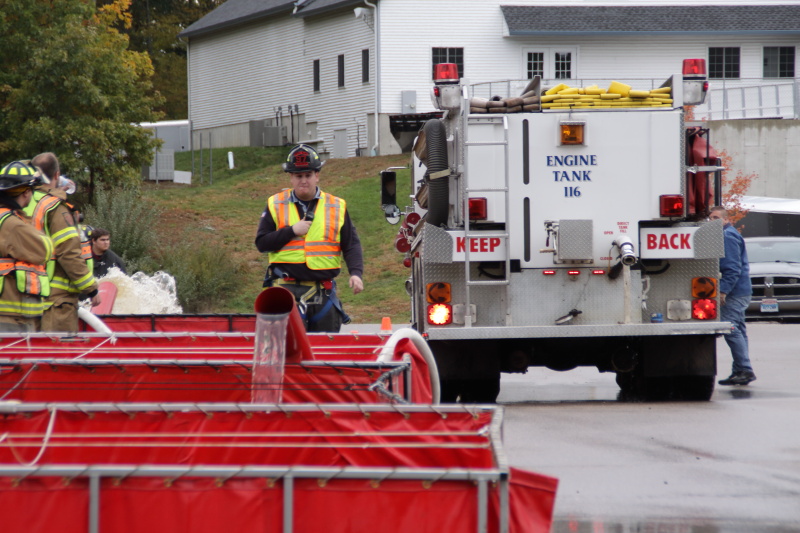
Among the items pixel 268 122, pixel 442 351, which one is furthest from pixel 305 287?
pixel 268 122

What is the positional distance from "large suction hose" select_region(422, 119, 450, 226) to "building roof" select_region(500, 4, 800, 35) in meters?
32.5

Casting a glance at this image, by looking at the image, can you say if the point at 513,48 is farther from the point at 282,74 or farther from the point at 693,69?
the point at 693,69

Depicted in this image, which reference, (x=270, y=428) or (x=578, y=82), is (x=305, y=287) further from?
(x=578, y=82)

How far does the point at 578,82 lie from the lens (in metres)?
43.3

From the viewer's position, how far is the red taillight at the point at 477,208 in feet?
32.5

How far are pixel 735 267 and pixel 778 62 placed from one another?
118 feet

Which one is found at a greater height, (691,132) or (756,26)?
(756,26)

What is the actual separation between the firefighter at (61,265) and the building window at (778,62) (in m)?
41.0

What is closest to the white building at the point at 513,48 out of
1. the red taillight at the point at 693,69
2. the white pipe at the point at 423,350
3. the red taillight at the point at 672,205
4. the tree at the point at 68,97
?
the tree at the point at 68,97

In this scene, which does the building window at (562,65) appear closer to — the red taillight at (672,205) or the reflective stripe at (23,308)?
the red taillight at (672,205)

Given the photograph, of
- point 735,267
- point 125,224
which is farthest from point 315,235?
point 125,224

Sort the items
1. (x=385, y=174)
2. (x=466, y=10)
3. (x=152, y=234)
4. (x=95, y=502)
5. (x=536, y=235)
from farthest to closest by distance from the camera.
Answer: (x=466, y=10)
(x=152, y=234)
(x=385, y=174)
(x=536, y=235)
(x=95, y=502)

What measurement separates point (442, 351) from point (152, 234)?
14988 mm

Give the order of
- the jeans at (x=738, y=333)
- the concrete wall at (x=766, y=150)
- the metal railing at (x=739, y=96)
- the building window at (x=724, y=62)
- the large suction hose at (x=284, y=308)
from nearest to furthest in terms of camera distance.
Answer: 1. the large suction hose at (x=284, y=308)
2. the jeans at (x=738, y=333)
3. the concrete wall at (x=766, y=150)
4. the metal railing at (x=739, y=96)
5. the building window at (x=724, y=62)
